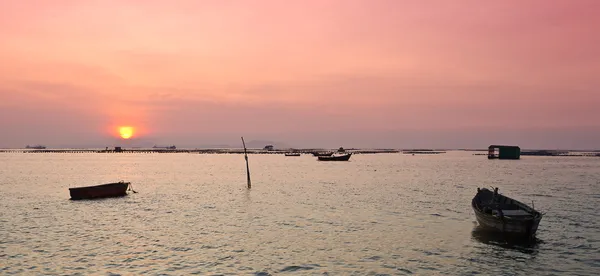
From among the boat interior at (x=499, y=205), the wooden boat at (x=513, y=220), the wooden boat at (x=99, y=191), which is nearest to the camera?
the wooden boat at (x=513, y=220)

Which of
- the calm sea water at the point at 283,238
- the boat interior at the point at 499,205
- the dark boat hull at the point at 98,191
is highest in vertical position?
the boat interior at the point at 499,205

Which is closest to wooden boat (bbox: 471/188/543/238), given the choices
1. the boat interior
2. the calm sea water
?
the boat interior

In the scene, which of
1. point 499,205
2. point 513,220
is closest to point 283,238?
point 513,220

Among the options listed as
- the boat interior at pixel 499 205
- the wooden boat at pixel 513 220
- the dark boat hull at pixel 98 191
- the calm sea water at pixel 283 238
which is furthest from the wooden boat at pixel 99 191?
the wooden boat at pixel 513 220

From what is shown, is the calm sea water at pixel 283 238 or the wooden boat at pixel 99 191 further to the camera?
the wooden boat at pixel 99 191

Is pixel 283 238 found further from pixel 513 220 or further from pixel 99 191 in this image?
pixel 99 191

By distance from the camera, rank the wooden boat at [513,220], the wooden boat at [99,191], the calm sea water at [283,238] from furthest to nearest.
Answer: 1. the wooden boat at [99,191]
2. the wooden boat at [513,220]
3. the calm sea water at [283,238]

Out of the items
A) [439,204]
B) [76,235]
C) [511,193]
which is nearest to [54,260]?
[76,235]

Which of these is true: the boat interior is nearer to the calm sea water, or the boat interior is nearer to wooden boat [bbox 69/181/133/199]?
the calm sea water

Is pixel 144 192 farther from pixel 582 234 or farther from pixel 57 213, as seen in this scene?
pixel 582 234

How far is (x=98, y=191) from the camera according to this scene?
48.8m

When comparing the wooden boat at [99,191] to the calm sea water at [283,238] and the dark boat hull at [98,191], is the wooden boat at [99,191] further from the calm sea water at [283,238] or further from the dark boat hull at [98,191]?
the calm sea water at [283,238]

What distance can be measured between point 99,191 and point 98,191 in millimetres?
104

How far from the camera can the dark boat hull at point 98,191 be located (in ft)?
156
